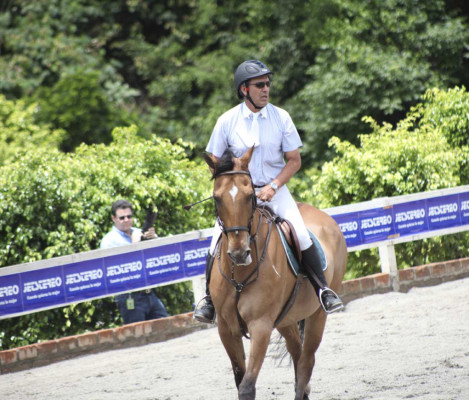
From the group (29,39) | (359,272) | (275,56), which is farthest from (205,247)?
(29,39)

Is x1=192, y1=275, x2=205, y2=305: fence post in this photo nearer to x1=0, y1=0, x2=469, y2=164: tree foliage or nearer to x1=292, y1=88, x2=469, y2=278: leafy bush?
x1=292, y1=88, x2=469, y2=278: leafy bush

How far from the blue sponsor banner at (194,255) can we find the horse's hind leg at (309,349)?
369cm

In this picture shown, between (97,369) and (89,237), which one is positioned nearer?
(97,369)

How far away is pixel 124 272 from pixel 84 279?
1.79 ft

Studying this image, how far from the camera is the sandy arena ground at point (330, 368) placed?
661 cm

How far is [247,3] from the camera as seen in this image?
85.5ft

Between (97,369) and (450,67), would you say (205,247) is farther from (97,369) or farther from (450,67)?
(450,67)

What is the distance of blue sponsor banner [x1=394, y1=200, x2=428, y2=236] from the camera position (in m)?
11.9

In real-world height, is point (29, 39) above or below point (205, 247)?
above

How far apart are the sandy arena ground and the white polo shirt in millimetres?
2108

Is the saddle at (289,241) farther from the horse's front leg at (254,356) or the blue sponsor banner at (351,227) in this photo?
the blue sponsor banner at (351,227)

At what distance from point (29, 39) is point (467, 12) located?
47.5ft

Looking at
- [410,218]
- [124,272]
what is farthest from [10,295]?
[410,218]

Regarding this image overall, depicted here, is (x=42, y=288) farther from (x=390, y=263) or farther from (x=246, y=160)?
(x=390, y=263)
